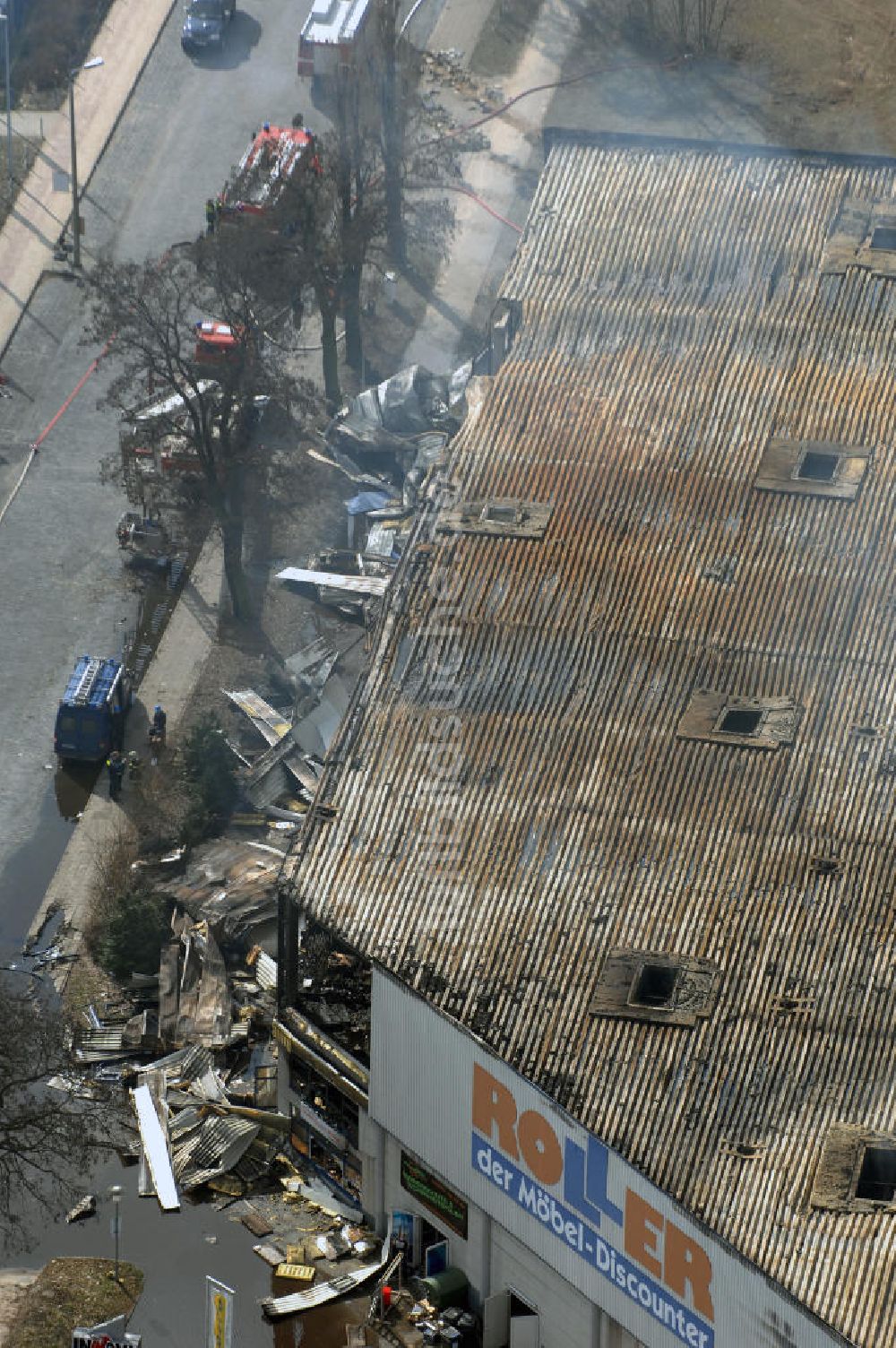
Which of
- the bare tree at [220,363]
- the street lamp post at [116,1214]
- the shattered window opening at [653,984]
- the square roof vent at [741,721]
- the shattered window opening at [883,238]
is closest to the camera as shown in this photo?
the shattered window opening at [653,984]

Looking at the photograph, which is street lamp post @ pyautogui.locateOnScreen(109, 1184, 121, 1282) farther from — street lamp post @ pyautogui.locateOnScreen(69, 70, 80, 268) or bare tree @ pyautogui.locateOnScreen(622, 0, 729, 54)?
bare tree @ pyautogui.locateOnScreen(622, 0, 729, 54)

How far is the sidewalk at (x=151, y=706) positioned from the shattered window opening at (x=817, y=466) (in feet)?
85.3

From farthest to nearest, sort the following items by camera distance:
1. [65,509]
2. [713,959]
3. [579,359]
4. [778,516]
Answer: [65,509] → [579,359] → [778,516] → [713,959]

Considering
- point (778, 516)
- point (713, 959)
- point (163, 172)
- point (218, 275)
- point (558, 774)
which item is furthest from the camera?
point (163, 172)

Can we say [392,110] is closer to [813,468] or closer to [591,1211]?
[813,468]

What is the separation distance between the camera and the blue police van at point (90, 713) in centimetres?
10831

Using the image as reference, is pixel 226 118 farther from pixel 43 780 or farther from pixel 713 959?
pixel 713 959

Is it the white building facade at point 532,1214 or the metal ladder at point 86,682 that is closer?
the white building facade at point 532,1214

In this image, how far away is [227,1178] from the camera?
94.1 metres

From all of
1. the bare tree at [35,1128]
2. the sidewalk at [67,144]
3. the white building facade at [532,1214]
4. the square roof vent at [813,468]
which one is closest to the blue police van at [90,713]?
the bare tree at [35,1128]

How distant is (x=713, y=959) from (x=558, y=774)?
8.31 metres

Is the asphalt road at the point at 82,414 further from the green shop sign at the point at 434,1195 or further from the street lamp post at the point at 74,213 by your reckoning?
the green shop sign at the point at 434,1195

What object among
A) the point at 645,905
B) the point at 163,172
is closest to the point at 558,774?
the point at 645,905

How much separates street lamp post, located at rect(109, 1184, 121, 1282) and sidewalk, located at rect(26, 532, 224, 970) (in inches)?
395
